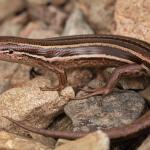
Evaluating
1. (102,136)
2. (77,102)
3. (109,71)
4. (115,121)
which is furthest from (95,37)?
(102,136)

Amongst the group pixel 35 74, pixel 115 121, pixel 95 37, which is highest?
pixel 95 37

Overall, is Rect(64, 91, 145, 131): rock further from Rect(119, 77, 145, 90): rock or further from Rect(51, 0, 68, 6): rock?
Rect(51, 0, 68, 6): rock

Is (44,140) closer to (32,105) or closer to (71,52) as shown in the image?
(32,105)

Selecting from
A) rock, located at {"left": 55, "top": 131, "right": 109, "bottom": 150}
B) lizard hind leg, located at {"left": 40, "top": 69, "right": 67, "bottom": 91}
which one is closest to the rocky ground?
rock, located at {"left": 55, "top": 131, "right": 109, "bottom": 150}

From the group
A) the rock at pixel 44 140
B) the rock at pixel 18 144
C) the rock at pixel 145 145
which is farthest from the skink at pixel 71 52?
the rock at pixel 145 145

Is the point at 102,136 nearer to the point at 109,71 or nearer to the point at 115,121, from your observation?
the point at 115,121

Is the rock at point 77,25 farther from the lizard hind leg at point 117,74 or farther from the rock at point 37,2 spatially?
the lizard hind leg at point 117,74

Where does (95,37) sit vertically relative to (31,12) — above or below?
above

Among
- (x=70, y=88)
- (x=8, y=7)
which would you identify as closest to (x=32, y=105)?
(x=70, y=88)
